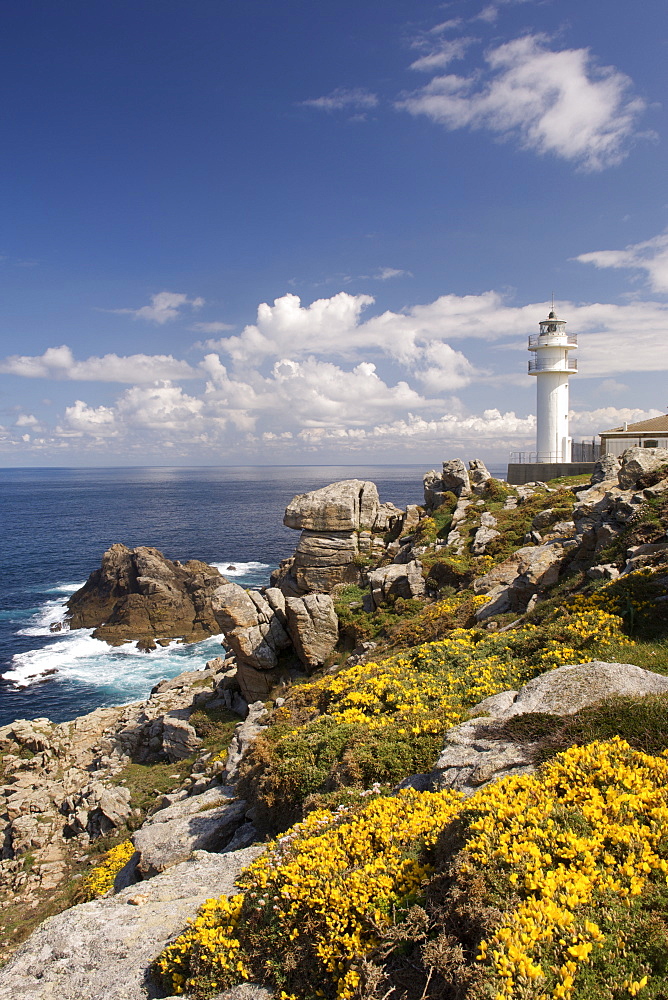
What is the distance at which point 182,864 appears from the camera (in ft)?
35.5

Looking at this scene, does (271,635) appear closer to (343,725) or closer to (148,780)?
(148,780)

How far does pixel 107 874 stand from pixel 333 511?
26438 millimetres

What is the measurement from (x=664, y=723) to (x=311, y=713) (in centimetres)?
1008

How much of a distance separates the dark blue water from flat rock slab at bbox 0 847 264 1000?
112ft

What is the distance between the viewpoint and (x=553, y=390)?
5656cm

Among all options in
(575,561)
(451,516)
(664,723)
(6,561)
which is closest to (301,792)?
(664,723)

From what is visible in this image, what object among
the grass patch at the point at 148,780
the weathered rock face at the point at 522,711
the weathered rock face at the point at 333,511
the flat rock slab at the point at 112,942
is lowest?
the grass patch at the point at 148,780

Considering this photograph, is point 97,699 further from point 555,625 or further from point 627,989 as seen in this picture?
point 627,989

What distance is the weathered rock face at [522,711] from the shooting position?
329 inches

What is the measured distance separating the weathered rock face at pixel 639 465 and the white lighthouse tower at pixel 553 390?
3420 centimetres

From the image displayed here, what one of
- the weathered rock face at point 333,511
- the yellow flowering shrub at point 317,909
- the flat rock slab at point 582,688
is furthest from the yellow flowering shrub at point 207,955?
the weathered rock face at point 333,511

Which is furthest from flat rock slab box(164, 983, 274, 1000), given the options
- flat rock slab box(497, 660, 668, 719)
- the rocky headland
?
flat rock slab box(497, 660, 668, 719)

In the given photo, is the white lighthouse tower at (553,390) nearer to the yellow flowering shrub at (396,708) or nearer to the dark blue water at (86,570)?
the dark blue water at (86,570)

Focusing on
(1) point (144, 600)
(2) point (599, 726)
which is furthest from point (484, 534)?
(1) point (144, 600)
